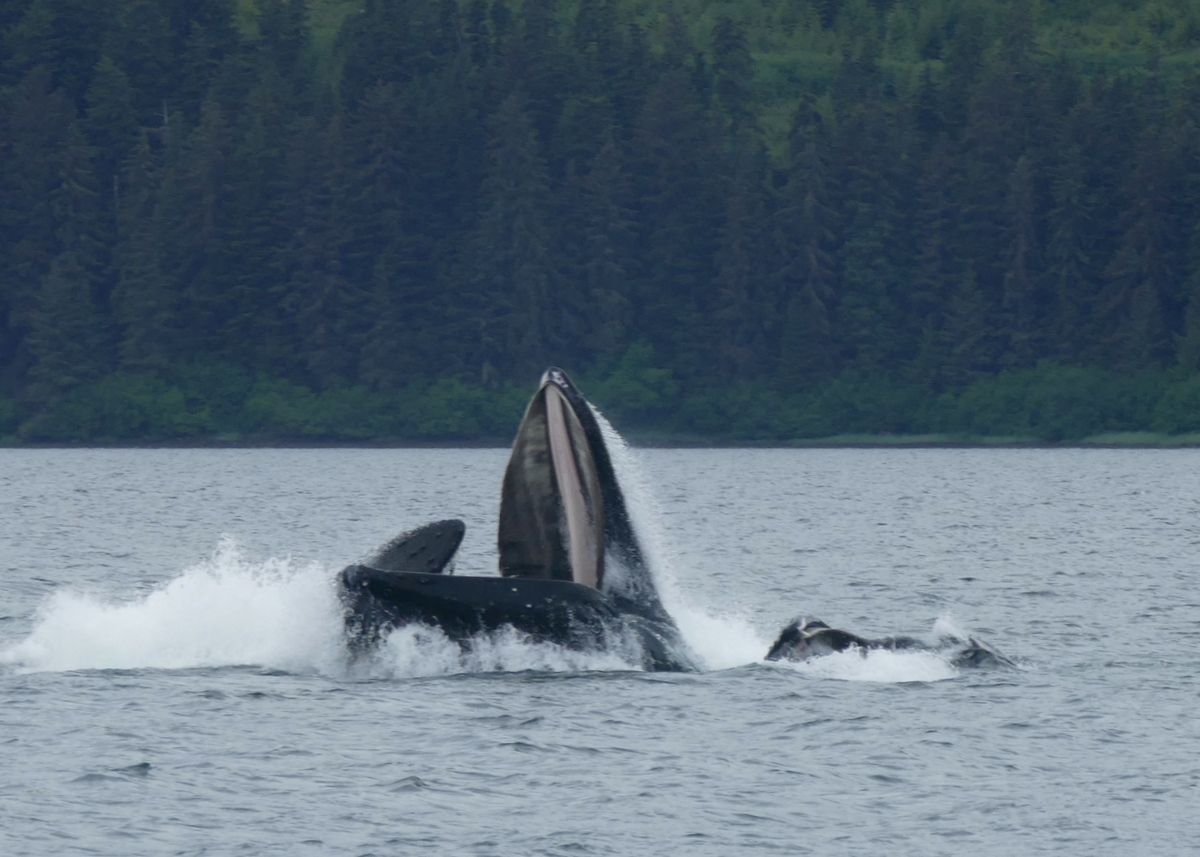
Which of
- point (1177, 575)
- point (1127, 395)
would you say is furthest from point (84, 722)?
point (1127, 395)

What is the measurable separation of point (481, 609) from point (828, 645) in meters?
5.95

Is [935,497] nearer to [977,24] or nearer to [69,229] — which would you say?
[69,229]

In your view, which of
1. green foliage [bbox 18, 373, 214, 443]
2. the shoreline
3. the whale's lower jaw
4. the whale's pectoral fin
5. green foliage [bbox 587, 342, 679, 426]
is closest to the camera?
the whale's lower jaw

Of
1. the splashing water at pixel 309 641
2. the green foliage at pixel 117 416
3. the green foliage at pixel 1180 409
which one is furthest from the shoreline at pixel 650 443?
the splashing water at pixel 309 641

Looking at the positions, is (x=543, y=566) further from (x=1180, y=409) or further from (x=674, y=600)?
(x=1180, y=409)

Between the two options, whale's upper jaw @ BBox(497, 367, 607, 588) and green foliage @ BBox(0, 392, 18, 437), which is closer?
whale's upper jaw @ BBox(497, 367, 607, 588)

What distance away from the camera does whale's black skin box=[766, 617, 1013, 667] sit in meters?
25.1

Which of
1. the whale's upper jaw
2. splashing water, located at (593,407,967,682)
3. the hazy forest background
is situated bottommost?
splashing water, located at (593,407,967,682)

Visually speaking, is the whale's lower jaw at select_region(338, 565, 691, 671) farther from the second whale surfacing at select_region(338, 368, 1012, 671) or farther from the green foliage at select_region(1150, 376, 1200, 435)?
the green foliage at select_region(1150, 376, 1200, 435)

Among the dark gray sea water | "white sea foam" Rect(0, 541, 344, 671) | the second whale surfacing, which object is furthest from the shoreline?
the second whale surfacing

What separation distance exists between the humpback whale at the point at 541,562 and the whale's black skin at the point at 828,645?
4138 millimetres

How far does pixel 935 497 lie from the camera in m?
74.1

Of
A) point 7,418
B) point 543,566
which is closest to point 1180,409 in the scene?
point 7,418

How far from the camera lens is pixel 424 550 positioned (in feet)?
70.4
